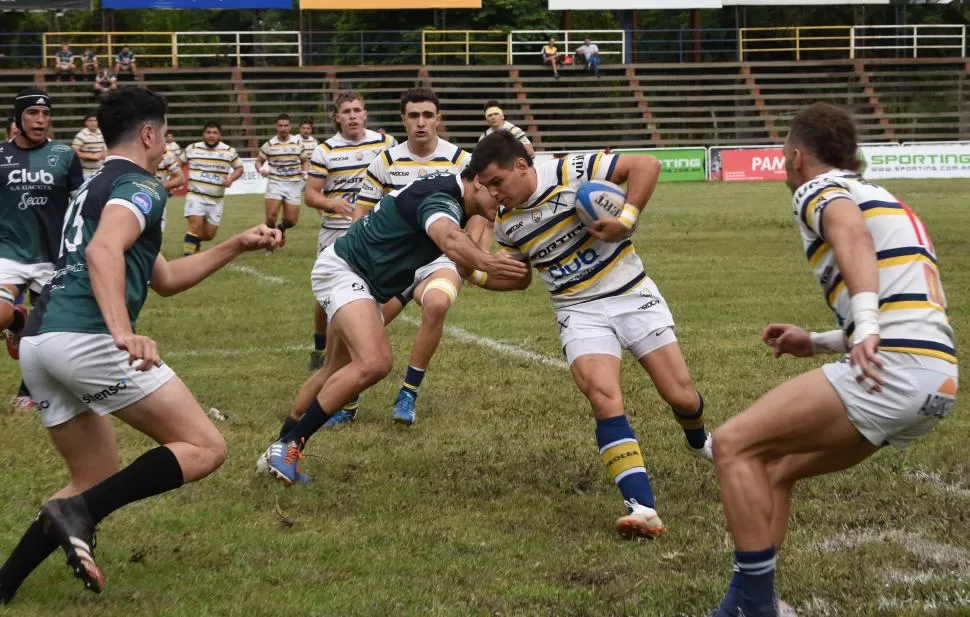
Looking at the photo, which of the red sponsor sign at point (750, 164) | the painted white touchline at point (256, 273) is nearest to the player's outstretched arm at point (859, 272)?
the painted white touchline at point (256, 273)

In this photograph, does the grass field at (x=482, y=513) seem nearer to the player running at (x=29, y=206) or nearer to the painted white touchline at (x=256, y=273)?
the player running at (x=29, y=206)

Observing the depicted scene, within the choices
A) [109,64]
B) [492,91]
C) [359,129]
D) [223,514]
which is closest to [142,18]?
[109,64]

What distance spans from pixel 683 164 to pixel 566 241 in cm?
2894

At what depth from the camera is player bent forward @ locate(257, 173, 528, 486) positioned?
20.7 feet

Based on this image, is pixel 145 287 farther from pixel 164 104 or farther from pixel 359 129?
pixel 359 129

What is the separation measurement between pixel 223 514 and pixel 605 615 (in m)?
2.18

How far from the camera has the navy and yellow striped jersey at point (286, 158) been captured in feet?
65.0

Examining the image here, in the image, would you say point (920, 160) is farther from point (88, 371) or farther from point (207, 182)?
point (88, 371)

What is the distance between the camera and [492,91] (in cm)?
3966

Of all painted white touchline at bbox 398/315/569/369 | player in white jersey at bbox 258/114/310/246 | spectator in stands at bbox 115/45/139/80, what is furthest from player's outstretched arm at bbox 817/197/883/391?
spectator in stands at bbox 115/45/139/80

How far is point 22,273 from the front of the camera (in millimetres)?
8289

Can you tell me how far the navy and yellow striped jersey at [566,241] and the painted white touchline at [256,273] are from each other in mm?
9210

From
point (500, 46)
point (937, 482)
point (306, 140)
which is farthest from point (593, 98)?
point (937, 482)

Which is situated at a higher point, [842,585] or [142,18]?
[142,18]
